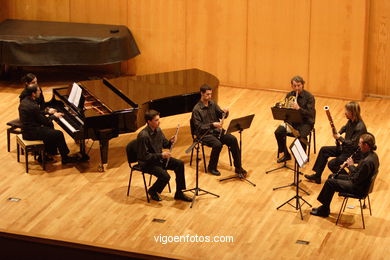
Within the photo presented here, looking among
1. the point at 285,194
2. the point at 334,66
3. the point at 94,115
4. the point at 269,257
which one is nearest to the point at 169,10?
the point at 334,66

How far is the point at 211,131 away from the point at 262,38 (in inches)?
134

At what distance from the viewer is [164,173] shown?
28.1ft

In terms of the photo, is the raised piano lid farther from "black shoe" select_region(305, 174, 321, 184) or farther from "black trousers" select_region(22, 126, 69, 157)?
"black shoe" select_region(305, 174, 321, 184)

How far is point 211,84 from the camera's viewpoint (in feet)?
33.9

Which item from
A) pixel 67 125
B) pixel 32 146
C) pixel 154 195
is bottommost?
pixel 154 195

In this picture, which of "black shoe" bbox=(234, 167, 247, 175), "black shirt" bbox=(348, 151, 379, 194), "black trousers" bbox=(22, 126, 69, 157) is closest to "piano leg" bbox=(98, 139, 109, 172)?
"black trousers" bbox=(22, 126, 69, 157)

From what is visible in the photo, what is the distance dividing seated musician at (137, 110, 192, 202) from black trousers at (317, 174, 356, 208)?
1546 millimetres

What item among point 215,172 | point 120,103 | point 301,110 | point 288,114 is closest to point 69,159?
point 120,103

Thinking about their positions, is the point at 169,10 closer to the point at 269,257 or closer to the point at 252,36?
the point at 252,36

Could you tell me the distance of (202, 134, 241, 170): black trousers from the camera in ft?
30.7

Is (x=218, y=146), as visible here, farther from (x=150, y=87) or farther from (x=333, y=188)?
(x=333, y=188)

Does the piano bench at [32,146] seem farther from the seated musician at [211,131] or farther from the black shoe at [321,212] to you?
the black shoe at [321,212]

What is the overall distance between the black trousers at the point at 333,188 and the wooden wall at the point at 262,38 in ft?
13.3

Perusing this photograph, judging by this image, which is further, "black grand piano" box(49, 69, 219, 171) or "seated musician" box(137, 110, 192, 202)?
"black grand piano" box(49, 69, 219, 171)
